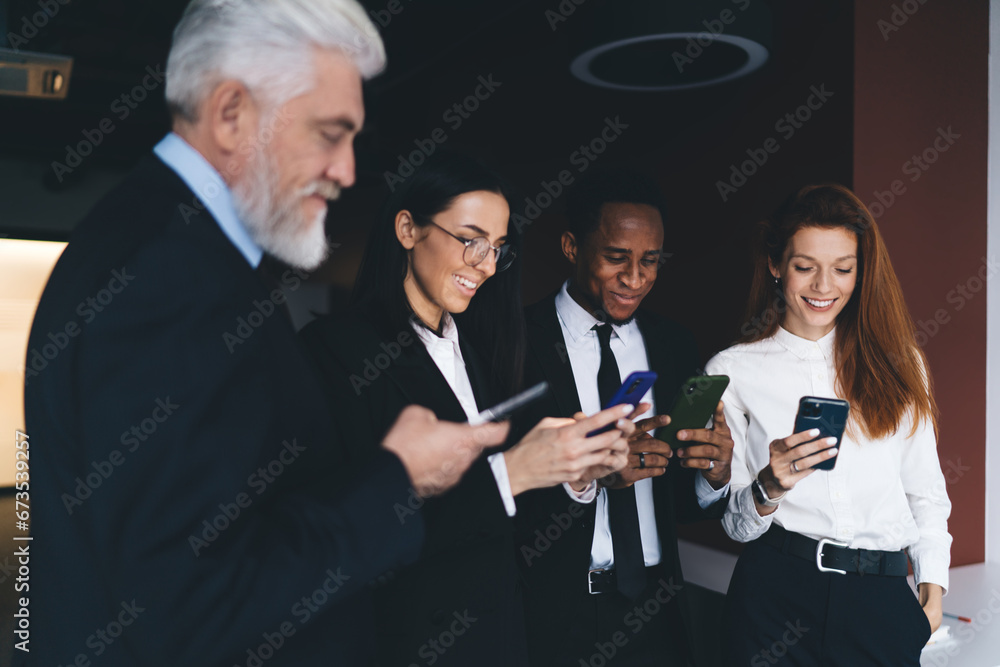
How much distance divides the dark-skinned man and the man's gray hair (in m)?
1.33

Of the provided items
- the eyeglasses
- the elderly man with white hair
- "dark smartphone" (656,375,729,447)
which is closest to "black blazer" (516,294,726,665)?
"dark smartphone" (656,375,729,447)

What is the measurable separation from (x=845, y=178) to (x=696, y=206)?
30.1 inches

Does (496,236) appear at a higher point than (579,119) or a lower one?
higher

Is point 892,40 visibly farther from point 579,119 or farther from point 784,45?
point 579,119

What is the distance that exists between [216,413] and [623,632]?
5.53 ft

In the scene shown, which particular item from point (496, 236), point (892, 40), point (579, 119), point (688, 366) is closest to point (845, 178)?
point (892, 40)

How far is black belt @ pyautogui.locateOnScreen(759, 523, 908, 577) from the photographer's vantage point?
187 cm

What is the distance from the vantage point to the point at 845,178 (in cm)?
261

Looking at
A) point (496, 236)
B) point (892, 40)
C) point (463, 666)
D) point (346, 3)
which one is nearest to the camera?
point (346, 3)

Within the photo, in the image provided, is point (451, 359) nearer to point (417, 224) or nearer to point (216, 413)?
point (417, 224)

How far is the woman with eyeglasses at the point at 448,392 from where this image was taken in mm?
1585

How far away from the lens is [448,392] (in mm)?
1759

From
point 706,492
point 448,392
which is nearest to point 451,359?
point 448,392

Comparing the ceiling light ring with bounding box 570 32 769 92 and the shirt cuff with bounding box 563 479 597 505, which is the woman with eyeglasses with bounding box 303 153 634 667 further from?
the ceiling light ring with bounding box 570 32 769 92
